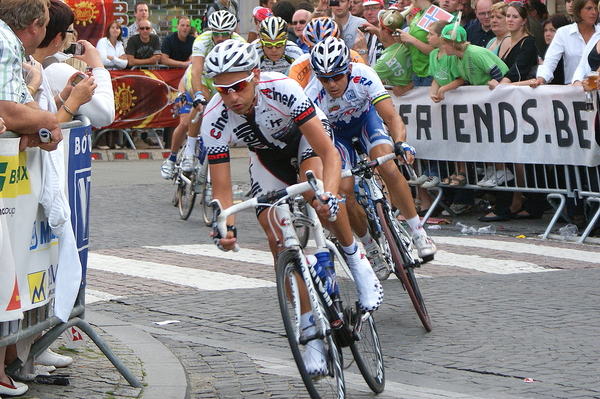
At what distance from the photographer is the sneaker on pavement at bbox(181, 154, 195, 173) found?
1230 cm

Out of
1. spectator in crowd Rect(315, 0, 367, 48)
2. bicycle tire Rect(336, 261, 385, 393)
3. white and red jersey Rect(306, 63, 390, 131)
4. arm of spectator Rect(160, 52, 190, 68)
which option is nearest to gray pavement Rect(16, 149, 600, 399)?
bicycle tire Rect(336, 261, 385, 393)

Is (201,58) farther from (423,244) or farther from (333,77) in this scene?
(423,244)

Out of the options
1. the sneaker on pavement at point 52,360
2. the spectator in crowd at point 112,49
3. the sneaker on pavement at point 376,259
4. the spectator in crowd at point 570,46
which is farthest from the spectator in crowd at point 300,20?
the sneaker on pavement at point 52,360

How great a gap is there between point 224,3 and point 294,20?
3.64 m

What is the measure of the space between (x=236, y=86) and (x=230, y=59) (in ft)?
0.55

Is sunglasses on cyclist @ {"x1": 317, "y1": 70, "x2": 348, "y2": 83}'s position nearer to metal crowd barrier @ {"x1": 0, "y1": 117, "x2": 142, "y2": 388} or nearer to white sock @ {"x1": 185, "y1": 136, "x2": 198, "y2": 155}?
metal crowd barrier @ {"x1": 0, "y1": 117, "x2": 142, "y2": 388}

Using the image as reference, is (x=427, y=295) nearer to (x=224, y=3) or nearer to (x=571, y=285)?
(x=571, y=285)

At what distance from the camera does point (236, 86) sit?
208 inches

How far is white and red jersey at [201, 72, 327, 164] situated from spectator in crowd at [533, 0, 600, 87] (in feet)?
19.5

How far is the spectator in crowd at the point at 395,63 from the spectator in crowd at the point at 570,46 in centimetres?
175

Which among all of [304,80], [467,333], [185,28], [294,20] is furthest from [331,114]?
[185,28]

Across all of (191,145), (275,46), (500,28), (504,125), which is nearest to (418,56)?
(500,28)

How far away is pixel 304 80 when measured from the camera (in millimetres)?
9016

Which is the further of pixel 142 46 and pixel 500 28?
pixel 142 46
